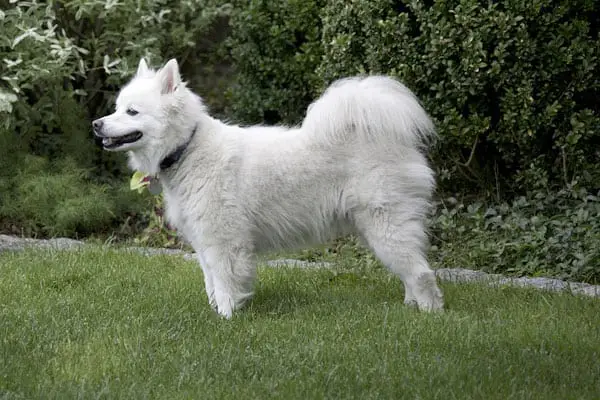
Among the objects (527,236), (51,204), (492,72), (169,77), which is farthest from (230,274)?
(51,204)

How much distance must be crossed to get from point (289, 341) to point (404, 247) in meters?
0.92

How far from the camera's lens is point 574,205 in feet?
21.8

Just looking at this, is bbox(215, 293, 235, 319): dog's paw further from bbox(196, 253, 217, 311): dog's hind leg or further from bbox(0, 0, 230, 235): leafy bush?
bbox(0, 0, 230, 235): leafy bush

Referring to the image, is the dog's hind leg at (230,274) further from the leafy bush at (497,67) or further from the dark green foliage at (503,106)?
the leafy bush at (497,67)

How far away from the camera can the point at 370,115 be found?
4863mm

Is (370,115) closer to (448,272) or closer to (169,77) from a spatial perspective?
(169,77)

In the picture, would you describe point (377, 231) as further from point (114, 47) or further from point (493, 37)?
point (114, 47)

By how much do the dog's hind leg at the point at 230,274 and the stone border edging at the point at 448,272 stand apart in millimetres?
1382

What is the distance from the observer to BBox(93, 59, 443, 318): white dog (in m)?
4.88

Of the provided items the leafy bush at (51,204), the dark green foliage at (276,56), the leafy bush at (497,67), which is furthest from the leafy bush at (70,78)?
the leafy bush at (497,67)

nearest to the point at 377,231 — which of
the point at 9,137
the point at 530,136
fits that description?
the point at 530,136

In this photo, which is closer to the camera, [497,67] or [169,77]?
[169,77]

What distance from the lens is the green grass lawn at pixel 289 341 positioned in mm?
3662

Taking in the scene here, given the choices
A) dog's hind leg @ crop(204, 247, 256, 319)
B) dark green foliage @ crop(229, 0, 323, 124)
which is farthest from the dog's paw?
dark green foliage @ crop(229, 0, 323, 124)
